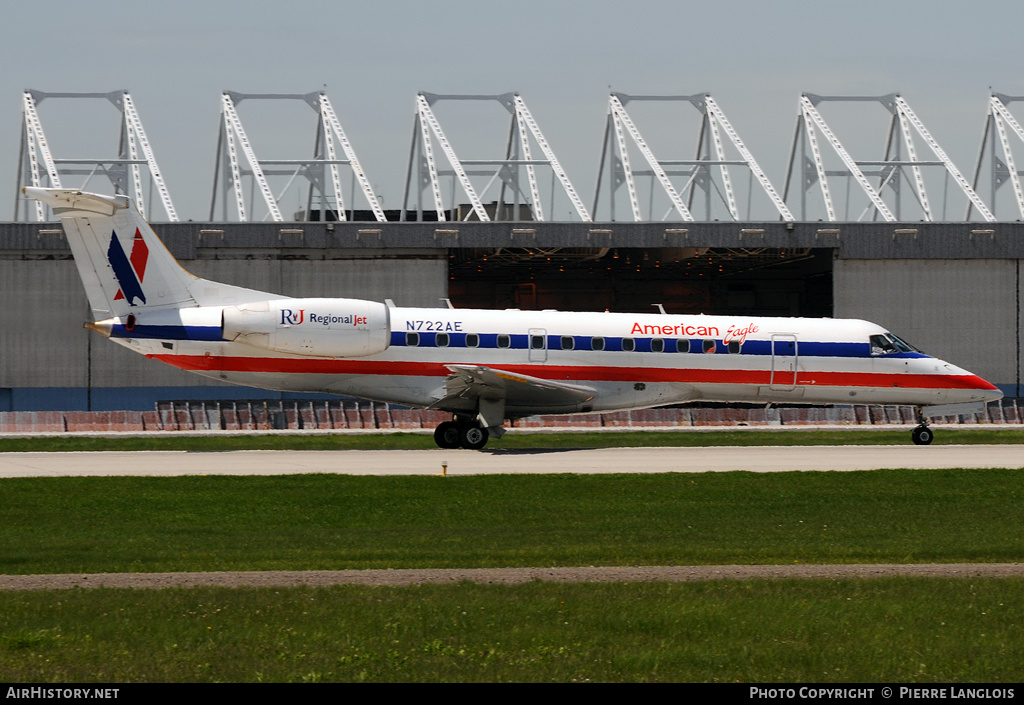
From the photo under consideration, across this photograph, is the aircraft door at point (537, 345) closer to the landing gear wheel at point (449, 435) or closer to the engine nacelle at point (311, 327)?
the landing gear wheel at point (449, 435)

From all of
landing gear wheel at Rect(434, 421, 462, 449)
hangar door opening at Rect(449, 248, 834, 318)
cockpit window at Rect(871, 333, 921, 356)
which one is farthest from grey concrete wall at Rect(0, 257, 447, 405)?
cockpit window at Rect(871, 333, 921, 356)

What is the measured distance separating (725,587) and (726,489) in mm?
9697

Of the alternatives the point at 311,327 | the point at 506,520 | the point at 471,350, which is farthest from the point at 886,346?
the point at 506,520

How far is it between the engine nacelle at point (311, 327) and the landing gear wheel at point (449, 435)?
103 inches

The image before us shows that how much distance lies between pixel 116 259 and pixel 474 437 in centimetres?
963

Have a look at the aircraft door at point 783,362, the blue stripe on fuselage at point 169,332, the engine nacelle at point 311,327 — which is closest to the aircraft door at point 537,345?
the engine nacelle at point 311,327

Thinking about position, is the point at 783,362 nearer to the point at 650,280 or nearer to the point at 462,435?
the point at 462,435

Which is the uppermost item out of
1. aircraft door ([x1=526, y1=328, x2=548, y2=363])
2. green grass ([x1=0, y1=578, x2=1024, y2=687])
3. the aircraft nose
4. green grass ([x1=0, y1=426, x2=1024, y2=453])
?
aircraft door ([x1=526, y1=328, x2=548, y2=363])

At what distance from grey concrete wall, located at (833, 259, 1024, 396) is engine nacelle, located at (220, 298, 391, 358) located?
1141 inches

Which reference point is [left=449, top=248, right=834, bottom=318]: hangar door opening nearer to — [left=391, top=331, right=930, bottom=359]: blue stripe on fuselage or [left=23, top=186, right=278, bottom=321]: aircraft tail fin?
[left=391, top=331, right=930, bottom=359]: blue stripe on fuselage

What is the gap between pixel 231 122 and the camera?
225 ft

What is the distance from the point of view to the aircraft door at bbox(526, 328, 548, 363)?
30.6m

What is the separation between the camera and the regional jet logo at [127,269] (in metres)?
29.0
